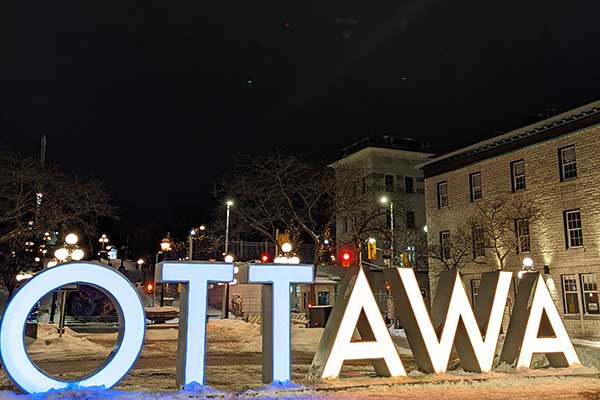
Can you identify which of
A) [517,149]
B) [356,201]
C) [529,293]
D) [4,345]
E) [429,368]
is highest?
[517,149]

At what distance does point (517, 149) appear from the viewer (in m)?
30.0

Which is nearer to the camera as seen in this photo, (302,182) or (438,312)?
(438,312)

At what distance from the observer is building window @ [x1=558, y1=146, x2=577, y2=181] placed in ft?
88.1

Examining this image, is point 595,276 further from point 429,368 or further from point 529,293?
point 429,368

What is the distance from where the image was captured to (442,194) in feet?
118

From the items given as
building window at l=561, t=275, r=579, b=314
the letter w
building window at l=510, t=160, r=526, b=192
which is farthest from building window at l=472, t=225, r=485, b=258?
the letter w

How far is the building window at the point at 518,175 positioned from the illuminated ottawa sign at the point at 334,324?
58.6ft

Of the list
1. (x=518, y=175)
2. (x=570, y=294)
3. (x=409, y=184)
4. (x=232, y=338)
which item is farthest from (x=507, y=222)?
(x=409, y=184)

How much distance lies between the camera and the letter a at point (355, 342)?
10.9 m

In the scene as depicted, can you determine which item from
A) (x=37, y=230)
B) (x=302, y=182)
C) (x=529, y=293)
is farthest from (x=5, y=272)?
(x=529, y=293)

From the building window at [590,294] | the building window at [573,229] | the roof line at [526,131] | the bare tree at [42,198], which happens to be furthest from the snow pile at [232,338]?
the roof line at [526,131]

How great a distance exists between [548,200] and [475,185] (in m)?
5.67

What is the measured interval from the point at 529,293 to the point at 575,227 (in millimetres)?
15743

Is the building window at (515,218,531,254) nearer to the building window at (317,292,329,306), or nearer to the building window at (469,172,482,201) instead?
the building window at (469,172,482,201)
